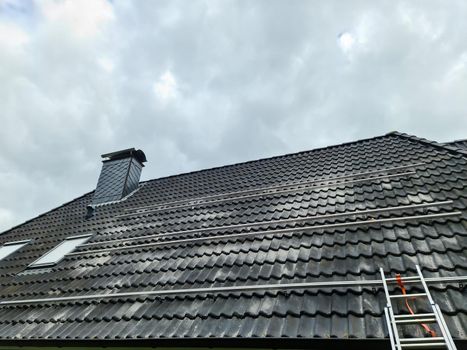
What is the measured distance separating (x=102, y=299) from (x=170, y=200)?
3929 mm

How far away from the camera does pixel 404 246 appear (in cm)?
346

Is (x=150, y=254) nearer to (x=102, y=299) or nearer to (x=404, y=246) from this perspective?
(x=102, y=299)

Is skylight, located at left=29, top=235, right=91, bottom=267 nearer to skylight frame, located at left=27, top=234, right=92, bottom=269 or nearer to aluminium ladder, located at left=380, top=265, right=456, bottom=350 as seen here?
skylight frame, located at left=27, top=234, right=92, bottom=269

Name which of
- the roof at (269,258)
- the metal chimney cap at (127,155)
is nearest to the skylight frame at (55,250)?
the roof at (269,258)

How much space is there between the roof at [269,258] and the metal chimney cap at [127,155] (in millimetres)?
4034

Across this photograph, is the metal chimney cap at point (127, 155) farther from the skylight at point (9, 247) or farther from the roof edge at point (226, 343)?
the roof edge at point (226, 343)

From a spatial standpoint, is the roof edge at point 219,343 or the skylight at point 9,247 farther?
the skylight at point 9,247

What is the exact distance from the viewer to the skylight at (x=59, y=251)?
19.6ft

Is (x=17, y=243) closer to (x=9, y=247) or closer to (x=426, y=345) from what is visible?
(x=9, y=247)

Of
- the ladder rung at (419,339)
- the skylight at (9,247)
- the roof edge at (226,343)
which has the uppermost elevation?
the skylight at (9,247)

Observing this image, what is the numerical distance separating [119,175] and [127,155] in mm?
1062

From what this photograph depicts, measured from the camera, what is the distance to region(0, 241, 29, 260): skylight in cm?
737

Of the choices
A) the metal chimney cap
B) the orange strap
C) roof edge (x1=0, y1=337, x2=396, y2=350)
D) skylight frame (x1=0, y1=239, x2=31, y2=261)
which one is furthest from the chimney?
the orange strap

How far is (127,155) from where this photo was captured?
11016 mm
